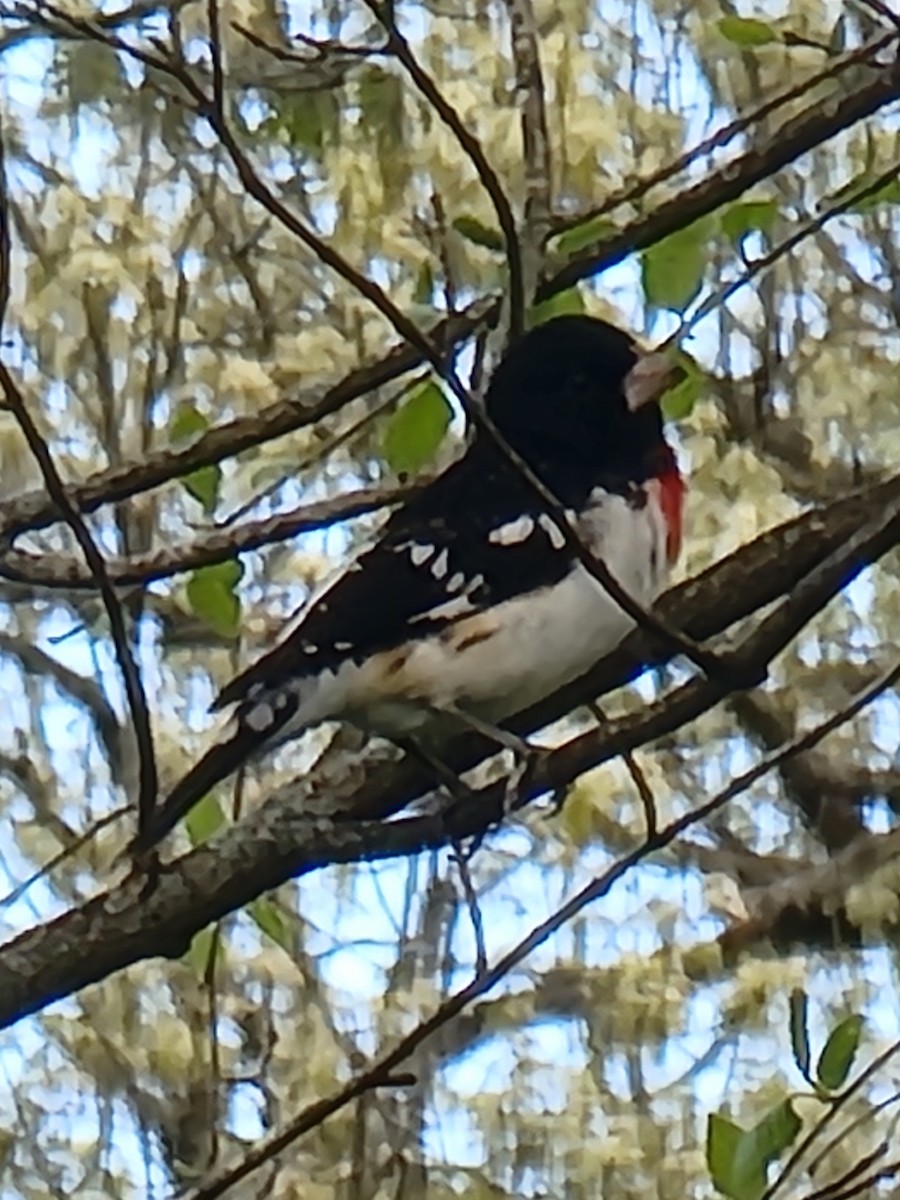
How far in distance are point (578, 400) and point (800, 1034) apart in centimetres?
76

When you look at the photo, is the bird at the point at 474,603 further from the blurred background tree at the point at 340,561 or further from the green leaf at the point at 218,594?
the blurred background tree at the point at 340,561

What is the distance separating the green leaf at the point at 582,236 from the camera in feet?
5.19

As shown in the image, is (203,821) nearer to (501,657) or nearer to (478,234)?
(501,657)

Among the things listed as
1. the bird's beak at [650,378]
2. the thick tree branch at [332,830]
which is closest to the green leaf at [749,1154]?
the thick tree branch at [332,830]

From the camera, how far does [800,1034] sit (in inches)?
52.2

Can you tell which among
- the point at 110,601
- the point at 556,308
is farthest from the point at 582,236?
the point at 110,601

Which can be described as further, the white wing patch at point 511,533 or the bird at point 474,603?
the white wing patch at point 511,533

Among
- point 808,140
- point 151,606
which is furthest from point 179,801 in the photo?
point 151,606

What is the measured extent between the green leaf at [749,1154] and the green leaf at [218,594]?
0.45m

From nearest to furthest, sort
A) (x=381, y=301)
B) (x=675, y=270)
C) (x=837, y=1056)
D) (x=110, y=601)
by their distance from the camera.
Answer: (x=381, y=301) → (x=110, y=601) → (x=837, y=1056) → (x=675, y=270)

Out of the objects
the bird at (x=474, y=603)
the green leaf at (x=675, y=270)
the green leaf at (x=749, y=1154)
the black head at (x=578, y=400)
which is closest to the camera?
the green leaf at (x=749, y=1154)

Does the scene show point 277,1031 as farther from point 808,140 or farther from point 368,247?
point 808,140

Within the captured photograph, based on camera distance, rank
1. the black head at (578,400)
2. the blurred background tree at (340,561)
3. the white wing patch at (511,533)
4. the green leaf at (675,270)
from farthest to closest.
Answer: the blurred background tree at (340,561), the black head at (578,400), the white wing patch at (511,533), the green leaf at (675,270)

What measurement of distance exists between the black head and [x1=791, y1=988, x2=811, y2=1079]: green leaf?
0.66m
